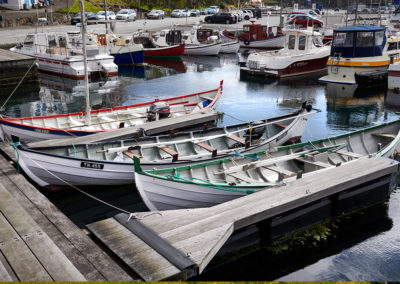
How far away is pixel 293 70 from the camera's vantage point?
37781 millimetres

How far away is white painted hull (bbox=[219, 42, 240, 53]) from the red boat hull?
652 cm

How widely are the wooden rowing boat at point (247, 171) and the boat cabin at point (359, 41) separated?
56.8ft

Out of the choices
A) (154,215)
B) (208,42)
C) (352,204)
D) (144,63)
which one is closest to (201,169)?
(154,215)

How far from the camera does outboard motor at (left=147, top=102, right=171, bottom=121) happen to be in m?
20.3

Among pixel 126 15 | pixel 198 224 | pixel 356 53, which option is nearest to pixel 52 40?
pixel 356 53

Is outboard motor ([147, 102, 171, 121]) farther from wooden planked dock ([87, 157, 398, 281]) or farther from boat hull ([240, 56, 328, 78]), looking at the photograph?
boat hull ([240, 56, 328, 78])

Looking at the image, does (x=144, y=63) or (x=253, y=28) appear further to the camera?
(x=253, y=28)

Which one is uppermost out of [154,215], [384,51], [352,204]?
[384,51]

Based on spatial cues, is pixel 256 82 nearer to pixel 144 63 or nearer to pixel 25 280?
pixel 144 63

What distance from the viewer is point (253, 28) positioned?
55.0 m

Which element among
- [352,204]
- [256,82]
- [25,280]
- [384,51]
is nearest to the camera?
[25,280]

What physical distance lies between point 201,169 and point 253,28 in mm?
44487

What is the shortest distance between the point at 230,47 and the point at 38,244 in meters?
46.0

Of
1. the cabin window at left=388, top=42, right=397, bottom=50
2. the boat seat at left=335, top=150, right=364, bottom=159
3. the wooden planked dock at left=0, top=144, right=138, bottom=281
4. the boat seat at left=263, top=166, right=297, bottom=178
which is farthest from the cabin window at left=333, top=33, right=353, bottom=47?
the wooden planked dock at left=0, top=144, right=138, bottom=281
